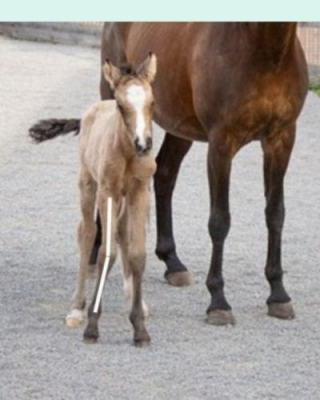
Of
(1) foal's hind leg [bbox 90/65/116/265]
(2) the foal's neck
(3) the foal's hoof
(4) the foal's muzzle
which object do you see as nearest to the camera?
(4) the foal's muzzle

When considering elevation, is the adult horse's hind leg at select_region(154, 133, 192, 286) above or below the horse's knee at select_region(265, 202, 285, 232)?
below

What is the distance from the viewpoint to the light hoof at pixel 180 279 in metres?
5.67

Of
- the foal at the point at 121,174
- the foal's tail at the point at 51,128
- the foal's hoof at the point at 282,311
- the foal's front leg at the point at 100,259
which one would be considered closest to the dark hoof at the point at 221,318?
the foal's hoof at the point at 282,311

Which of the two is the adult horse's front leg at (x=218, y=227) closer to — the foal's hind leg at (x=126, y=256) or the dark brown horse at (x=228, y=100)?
the dark brown horse at (x=228, y=100)

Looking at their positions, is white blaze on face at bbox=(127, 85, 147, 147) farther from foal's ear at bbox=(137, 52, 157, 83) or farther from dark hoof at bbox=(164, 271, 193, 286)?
dark hoof at bbox=(164, 271, 193, 286)

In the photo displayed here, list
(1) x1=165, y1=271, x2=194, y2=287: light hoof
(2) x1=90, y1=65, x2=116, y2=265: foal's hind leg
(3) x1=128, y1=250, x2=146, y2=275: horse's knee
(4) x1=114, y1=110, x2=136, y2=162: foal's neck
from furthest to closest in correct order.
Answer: (2) x1=90, y1=65, x2=116, y2=265: foal's hind leg
(1) x1=165, y1=271, x2=194, y2=287: light hoof
(3) x1=128, y1=250, x2=146, y2=275: horse's knee
(4) x1=114, y1=110, x2=136, y2=162: foal's neck

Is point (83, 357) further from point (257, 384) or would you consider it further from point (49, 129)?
point (49, 129)

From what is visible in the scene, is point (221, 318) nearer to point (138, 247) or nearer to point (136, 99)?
point (138, 247)

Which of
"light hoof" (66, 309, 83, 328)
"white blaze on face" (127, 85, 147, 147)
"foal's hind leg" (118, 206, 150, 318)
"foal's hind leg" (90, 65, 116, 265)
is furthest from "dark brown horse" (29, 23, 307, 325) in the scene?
"white blaze on face" (127, 85, 147, 147)

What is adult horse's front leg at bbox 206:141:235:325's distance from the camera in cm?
478

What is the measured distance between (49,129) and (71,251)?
1.20 metres

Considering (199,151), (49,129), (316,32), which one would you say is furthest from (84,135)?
(316,32)

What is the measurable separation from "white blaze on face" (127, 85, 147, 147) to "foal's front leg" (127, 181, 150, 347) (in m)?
0.46

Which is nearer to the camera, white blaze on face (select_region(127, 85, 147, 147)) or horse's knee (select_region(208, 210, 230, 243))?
white blaze on face (select_region(127, 85, 147, 147))
